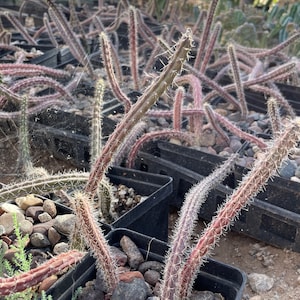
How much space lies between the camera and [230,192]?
2.03 metres

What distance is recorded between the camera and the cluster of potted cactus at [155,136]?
1268 millimetres

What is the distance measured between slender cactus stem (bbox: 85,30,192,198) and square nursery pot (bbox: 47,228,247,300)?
0.24 metres

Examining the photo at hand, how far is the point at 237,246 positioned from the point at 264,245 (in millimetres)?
120

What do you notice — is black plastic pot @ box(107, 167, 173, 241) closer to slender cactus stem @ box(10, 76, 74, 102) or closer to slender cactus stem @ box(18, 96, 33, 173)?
slender cactus stem @ box(18, 96, 33, 173)

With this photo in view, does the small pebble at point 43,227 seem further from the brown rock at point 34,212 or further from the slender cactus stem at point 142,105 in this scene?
the slender cactus stem at point 142,105

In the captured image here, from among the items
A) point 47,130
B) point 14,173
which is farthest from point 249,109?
point 14,173

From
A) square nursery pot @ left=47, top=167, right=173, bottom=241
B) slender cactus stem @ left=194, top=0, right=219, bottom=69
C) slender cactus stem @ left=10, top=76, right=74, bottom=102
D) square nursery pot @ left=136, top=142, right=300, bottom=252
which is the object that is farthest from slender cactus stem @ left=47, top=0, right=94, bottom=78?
square nursery pot @ left=47, top=167, right=173, bottom=241

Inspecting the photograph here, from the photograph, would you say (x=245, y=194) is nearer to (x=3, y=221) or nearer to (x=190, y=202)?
(x=190, y=202)

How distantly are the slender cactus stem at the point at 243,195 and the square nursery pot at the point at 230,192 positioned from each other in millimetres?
582

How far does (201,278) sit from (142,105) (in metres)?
0.57

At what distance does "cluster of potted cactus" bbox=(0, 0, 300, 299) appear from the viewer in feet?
4.16

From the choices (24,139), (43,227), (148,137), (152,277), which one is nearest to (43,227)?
(43,227)

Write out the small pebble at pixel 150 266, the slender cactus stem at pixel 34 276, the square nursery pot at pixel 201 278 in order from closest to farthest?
the slender cactus stem at pixel 34 276
the square nursery pot at pixel 201 278
the small pebble at pixel 150 266

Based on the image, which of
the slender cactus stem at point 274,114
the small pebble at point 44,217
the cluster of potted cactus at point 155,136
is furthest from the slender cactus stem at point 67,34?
the small pebble at point 44,217
